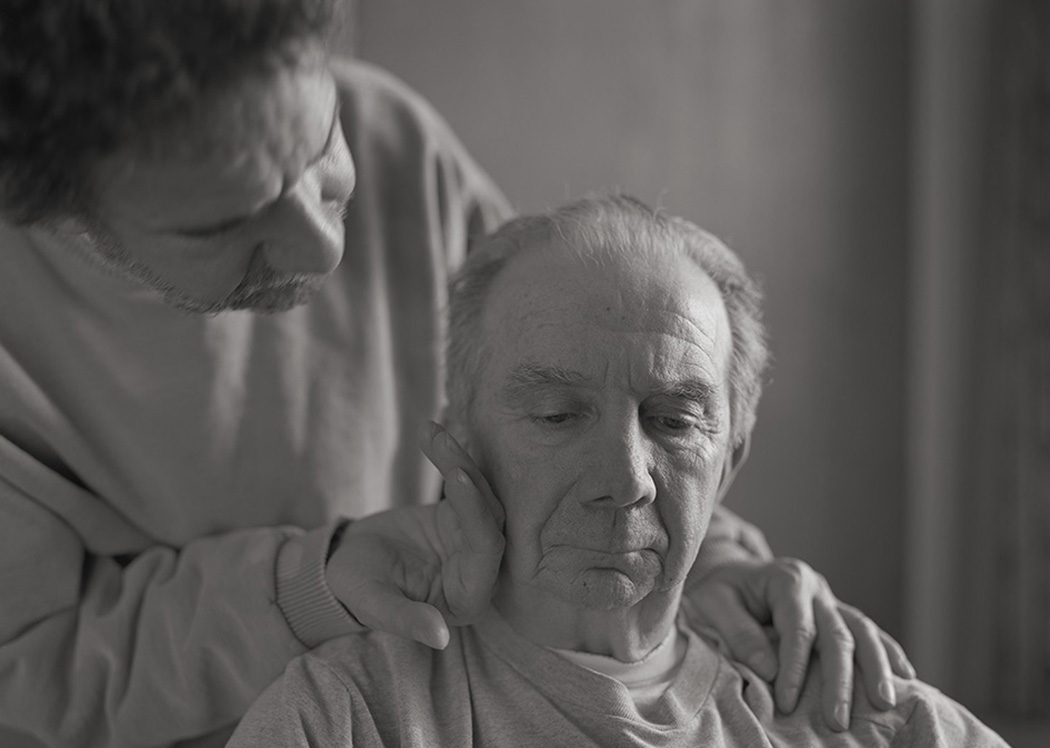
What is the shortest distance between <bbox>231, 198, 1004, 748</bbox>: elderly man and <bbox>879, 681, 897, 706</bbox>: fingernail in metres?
0.02

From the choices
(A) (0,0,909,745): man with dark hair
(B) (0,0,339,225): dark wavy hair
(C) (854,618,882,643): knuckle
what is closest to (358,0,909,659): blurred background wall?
(A) (0,0,909,745): man with dark hair

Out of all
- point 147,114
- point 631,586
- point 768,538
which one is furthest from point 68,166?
point 768,538

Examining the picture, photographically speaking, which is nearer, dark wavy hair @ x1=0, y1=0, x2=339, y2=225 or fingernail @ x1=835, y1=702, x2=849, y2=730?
dark wavy hair @ x1=0, y1=0, x2=339, y2=225

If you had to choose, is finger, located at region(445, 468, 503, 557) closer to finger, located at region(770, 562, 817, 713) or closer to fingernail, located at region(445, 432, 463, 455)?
fingernail, located at region(445, 432, 463, 455)

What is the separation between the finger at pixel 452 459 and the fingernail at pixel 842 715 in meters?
0.45

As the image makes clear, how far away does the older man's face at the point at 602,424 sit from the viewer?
4.08 feet

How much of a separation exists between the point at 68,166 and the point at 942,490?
2874mm

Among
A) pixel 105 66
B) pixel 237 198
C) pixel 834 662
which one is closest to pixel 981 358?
pixel 834 662

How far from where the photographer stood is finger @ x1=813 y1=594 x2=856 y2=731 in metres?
1.36

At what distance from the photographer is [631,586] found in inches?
49.5

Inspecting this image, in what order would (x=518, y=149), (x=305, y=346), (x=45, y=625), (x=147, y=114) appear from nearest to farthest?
(x=147, y=114) < (x=45, y=625) < (x=305, y=346) < (x=518, y=149)

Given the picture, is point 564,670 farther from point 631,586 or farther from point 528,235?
point 528,235

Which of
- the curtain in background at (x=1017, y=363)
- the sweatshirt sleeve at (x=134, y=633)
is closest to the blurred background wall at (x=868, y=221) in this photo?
the curtain in background at (x=1017, y=363)

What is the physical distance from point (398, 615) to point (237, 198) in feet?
1.87
